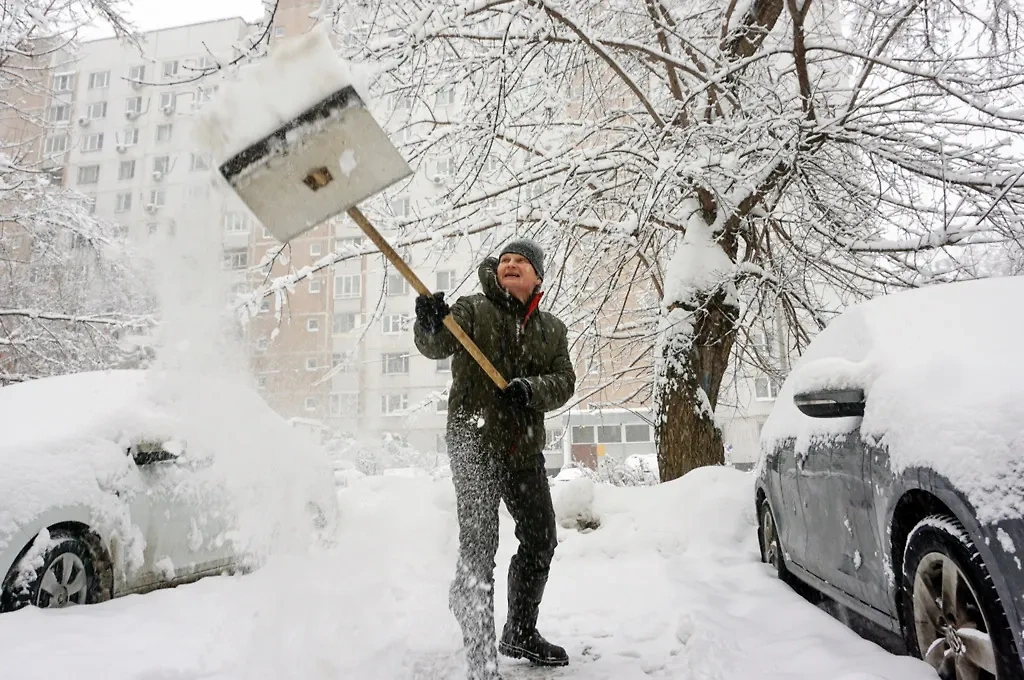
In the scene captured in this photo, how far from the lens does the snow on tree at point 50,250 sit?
9.27 metres

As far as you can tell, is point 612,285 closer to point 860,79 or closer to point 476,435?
point 860,79

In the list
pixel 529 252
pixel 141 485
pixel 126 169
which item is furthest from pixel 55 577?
pixel 126 169

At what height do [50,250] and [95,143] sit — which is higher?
[95,143]

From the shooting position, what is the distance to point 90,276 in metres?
10.4

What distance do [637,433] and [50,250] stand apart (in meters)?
27.2

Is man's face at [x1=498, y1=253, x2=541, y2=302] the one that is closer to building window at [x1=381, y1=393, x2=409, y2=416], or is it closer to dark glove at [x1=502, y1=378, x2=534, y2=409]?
dark glove at [x1=502, y1=378, x2=534, y2=409]

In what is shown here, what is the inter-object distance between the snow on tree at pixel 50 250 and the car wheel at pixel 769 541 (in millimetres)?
7971

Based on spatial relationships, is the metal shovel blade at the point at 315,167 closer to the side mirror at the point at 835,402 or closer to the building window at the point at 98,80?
the side mirror at the point at 835,402

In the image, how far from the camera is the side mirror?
2.60m

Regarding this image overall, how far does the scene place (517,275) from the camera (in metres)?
3.13

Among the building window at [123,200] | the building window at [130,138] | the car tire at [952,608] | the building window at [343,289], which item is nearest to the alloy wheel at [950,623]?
the car tire at [952,608]

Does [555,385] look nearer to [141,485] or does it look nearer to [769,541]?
[769,541]

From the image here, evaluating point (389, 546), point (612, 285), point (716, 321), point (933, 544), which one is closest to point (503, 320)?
point (933, 544)

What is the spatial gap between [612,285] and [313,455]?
3.94m
